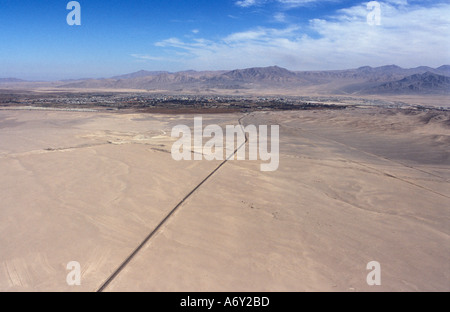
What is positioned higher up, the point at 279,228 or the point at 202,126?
the point at 202,126

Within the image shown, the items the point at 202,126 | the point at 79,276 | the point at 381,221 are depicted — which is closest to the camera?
the point at 79,276

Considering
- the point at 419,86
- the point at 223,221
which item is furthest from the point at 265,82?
the point at 223,221

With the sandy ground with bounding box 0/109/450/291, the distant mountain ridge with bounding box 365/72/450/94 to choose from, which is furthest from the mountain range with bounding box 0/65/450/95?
the sandy ground with bounding box 0/109/450/291

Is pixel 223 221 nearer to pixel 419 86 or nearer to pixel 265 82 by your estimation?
pixel 419 86

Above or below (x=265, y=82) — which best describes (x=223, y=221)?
below

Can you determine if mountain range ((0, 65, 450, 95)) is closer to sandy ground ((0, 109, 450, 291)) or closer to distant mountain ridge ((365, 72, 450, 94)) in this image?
distant mountain ridge ((365, 72, 450, 94))

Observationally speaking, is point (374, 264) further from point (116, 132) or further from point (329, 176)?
point (116, 132)

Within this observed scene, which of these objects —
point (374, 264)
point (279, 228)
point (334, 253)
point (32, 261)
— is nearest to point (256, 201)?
point (279, 228)

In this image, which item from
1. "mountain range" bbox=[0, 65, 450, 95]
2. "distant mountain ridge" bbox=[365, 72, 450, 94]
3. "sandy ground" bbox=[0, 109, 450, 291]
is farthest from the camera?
"mountain range" bbox=[0, 65, 450, 95]
